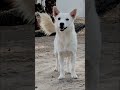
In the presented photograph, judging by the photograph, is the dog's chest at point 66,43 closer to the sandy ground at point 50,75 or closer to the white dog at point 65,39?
the white dog at point 65,39

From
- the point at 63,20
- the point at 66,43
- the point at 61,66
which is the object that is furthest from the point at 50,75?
the point at 63,20

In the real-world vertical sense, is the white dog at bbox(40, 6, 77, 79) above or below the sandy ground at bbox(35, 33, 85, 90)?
above

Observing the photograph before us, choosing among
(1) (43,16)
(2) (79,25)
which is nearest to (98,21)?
(1) (43,16)

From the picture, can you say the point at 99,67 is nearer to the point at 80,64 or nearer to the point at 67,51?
the point at 67,51

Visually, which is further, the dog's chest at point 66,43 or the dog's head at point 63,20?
the dog's chest at point 66,43

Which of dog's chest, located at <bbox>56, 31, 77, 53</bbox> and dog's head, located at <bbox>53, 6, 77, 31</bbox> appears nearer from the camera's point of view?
dog's head, located at <bbox>53, 6, 77, 31</bbox>

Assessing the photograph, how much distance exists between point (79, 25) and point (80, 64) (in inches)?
196

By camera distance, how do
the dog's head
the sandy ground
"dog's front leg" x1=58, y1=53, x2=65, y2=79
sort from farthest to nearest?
"dog's front leg" x1=58, y1=53, x2=65, y2=79 → the dog's head → the sandy ground

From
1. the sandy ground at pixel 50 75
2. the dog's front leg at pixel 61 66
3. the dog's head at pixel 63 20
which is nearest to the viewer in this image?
the sandy ground at pixel 50 75

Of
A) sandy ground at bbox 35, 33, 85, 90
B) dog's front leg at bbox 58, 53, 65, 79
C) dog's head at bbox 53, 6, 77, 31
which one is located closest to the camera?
sandy ground at bbox 35, 33, 85, 90

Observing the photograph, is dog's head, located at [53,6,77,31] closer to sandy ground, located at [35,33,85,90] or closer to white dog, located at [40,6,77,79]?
white dog, located at [40,6,77,79]

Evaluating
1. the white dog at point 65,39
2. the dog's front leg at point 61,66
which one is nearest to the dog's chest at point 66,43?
the white dog at point 65,39

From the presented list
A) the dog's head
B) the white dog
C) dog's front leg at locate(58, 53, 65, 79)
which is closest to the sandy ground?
dog's front leg at locate(58, 53, 65, 79)

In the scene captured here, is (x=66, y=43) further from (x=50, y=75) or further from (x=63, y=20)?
(x=50, y=75)
